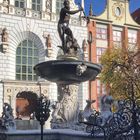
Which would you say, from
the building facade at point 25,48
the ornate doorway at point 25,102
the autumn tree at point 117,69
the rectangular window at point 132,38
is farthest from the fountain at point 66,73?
the rectangular window at point 132,38

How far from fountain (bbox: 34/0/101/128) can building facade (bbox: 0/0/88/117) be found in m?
17.2

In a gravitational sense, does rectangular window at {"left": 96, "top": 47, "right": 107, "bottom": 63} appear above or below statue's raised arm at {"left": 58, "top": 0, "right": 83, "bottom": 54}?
above

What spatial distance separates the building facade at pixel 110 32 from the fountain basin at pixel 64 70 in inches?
882

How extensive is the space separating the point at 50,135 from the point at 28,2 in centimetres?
2327

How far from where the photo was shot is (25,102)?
35.2 m

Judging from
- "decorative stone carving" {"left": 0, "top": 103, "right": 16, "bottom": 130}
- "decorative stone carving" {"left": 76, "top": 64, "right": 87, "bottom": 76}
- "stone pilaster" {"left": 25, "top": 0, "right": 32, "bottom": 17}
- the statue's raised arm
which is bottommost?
"decorative stone carving" {"left": 0, "top": 103, "right": 16, "bottom": 130}

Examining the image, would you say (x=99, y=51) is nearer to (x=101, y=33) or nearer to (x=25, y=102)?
(x=101, y=33)

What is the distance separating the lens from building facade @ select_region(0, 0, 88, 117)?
32.8 metres

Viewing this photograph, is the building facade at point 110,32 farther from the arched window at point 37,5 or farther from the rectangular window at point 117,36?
the arched window at point 37,5

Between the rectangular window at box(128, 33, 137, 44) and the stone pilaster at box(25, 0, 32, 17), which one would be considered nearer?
the stone pilaster at box(25, 0, 32, 17)

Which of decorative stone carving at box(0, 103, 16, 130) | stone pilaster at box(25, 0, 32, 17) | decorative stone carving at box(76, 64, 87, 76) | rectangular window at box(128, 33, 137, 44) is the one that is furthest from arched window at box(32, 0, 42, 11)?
decorative stone carving at box(76, 64, 87, 76)

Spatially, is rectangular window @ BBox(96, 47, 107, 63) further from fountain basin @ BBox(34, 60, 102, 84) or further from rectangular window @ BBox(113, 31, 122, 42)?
fountain basin @ BBox(34, 60, 102, 84)

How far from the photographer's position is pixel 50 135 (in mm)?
13547

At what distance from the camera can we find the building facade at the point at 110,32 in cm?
3812
